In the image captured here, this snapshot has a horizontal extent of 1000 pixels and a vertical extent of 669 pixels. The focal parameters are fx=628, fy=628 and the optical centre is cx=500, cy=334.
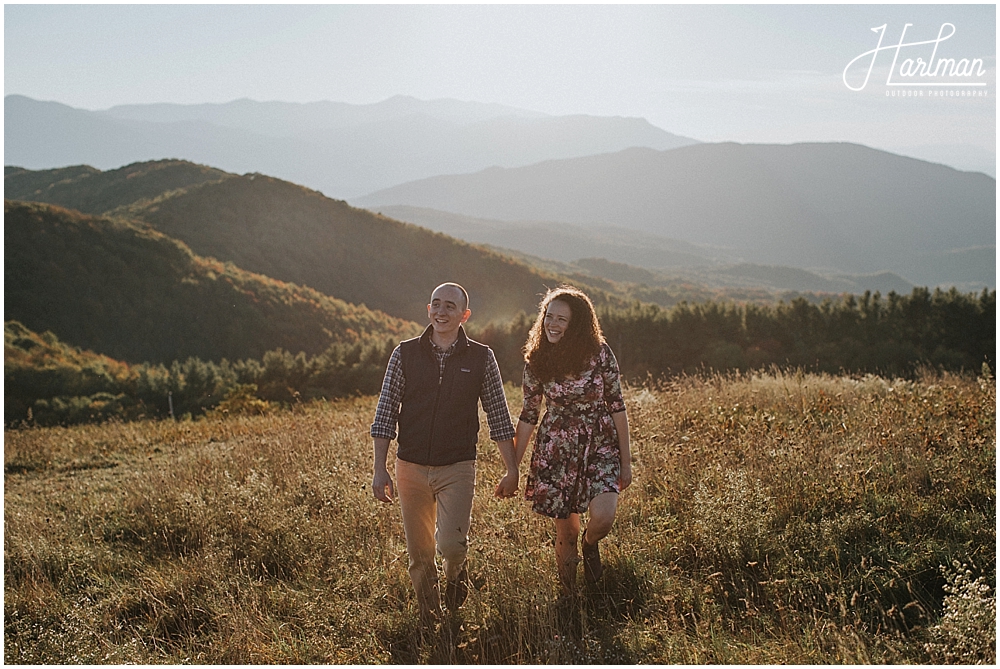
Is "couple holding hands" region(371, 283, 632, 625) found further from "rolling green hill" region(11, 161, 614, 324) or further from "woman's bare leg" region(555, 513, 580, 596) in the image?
"rolling green hill" region(11, 161, 614, 324)

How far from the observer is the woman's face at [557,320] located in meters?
3.41

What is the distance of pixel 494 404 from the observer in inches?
137

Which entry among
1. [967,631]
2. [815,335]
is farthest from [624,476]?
[815,335]

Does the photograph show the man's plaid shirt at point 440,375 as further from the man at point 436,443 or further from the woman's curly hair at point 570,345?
the woman's curly hair at point 570,345

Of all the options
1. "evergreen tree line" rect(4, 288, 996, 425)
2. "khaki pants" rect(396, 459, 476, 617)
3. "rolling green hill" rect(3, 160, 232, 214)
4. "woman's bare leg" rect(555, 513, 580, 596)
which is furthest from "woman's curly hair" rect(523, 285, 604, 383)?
"rolling green hill" rect(3, 160, 232, 214)

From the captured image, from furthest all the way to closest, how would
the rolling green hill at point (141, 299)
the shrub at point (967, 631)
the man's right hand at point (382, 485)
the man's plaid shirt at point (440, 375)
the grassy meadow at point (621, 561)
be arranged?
the rolling green hill at point (141, 299) < the man's plaid shirt at point (440, 375) < the man's right hand at point (382, 485) < the grassy meadow at point (621, 561) < the shrub at point (967, 631)

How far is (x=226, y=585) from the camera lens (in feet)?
13.0

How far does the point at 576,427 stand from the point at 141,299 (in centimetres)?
3920

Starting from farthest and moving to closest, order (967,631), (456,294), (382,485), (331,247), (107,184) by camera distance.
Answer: (107,184) < (331,247) < (456,294) < (382,485) < (967,631)

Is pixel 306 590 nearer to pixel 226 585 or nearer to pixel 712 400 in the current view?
pixel 226 585

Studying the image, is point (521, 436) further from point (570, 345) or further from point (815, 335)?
point (815, 335)

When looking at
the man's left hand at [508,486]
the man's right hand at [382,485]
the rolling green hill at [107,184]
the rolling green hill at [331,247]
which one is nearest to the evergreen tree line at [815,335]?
the man's left hand at [508,486]

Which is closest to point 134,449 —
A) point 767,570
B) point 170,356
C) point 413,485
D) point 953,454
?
point 413,485

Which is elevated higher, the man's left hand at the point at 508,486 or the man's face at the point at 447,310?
the man's face at the point at 447,310
